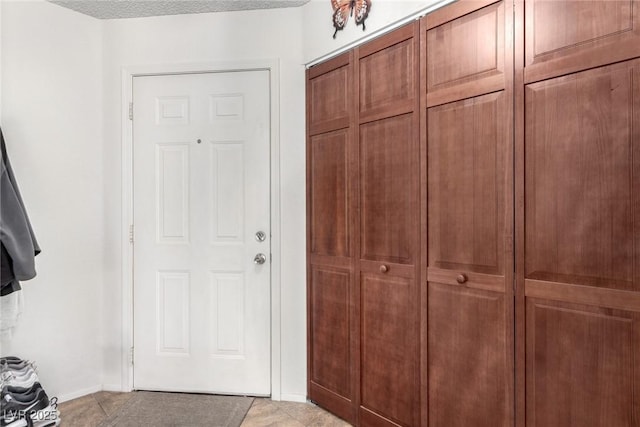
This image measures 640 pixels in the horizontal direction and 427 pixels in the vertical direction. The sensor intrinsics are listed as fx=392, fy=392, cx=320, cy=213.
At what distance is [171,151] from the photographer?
2527mm

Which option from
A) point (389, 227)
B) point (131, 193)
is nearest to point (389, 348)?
point (389, 227)

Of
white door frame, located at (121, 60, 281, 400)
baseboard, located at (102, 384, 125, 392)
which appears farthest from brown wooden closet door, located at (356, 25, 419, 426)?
baseboard, located at (102, 384, 125, 392)

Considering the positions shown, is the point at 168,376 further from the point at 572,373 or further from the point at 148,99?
the point at 572,373

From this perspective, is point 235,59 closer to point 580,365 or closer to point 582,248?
point 582,248

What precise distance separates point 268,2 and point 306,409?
7.93ft

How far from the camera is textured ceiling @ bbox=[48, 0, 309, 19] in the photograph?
2338 mm

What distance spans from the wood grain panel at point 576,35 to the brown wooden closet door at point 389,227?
0.50 metres

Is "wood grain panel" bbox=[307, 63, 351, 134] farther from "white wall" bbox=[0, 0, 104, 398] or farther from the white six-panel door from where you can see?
"white wall" bbox=[0, 0, 104, 398]

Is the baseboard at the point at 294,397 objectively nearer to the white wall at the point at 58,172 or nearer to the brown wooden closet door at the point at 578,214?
the white wall at the point at 58,172

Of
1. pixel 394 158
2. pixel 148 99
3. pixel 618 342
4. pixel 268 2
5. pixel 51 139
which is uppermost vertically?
pixel 268 2

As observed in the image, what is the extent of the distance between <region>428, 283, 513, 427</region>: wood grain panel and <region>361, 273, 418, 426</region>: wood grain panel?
0.11 metres

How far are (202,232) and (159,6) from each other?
55.4 inches

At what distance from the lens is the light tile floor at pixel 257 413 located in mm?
2133

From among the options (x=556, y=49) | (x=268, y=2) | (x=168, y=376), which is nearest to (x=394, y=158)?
(x=556, y=49)
